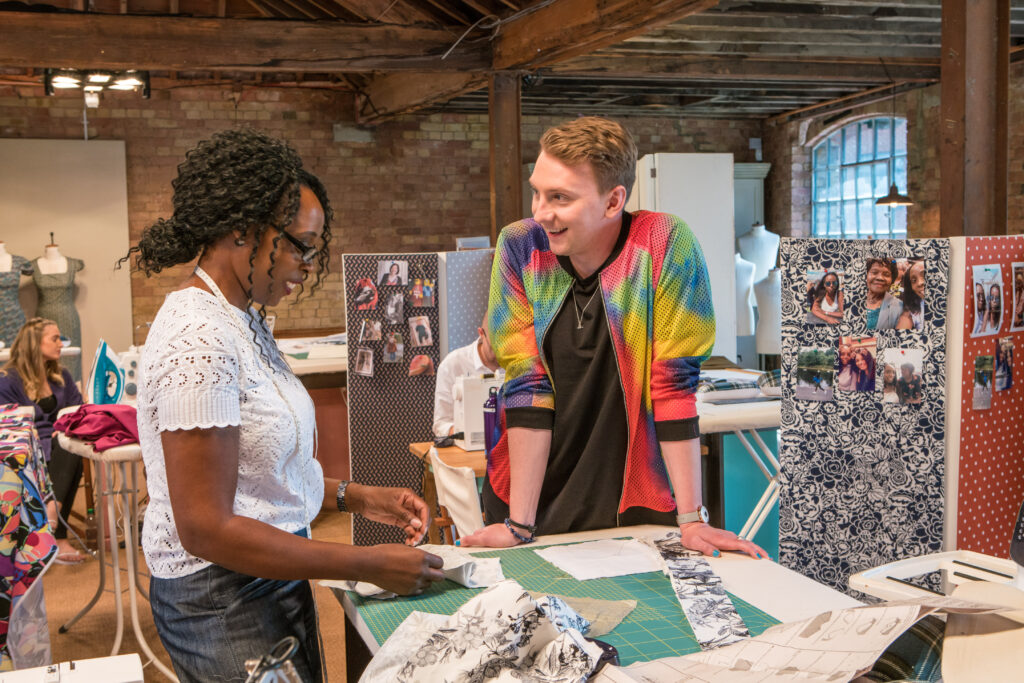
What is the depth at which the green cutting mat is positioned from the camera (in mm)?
1413

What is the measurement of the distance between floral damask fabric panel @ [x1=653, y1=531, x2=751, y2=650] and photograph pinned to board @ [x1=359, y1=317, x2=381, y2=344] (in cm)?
329

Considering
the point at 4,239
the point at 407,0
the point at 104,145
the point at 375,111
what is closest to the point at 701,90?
the point at 375,111

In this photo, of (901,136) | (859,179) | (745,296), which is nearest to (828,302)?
(745,296)

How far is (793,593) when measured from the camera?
1.59 m

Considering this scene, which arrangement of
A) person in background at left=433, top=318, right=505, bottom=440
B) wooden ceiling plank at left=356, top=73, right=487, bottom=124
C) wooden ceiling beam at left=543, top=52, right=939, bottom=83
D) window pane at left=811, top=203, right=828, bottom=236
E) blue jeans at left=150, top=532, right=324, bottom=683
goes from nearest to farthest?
1. blue jeans at left=150, top=532, right=324, bottom=683
2. person in background at left=433, top=318, right=505, bottom=440
3. wooden ceiling beam at left=543, top=52, right=939, bottom=83
4. wooden ceiling plank at left=356, top=73, right=487, bottom=124
5. window pane at left=811, top=203, right=828, bottom=236

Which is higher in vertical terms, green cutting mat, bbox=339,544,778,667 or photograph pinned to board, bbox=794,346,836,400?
photograph pinned to board, bbox=794,346,836,400

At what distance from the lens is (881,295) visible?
2.58 m

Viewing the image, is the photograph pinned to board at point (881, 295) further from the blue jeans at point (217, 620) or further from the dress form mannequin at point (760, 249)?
the dress form mannequin at point (760, 249)

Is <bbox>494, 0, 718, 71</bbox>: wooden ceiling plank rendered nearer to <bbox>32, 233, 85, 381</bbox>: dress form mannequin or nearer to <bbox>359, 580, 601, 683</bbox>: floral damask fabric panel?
<bbox>359, 580, 601, 683</bbox>: floral damask fabric panel

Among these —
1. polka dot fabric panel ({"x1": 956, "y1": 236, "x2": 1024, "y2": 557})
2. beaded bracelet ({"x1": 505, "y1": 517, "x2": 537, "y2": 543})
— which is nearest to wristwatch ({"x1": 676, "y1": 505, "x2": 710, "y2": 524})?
beaded bracelet ({"x1": 505, "y1": 517, "x2": 537, "y2": 543})

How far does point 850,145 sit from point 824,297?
31.7 feet

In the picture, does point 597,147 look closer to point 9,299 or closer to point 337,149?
point 9,299

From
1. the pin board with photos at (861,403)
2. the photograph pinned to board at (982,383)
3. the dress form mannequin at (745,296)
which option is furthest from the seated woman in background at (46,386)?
the dress form mannequin at (745,296)

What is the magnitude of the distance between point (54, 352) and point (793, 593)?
501 cm
